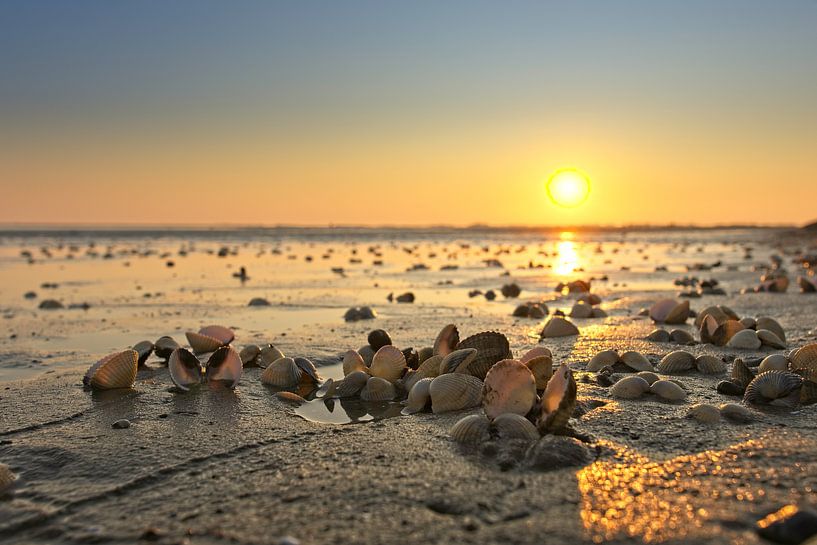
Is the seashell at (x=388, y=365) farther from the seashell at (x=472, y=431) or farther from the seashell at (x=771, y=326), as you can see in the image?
the seashell at (x=771, y=326)

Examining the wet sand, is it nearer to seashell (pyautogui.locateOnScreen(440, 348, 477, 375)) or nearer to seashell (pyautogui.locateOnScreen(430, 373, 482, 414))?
seashell (pyautogui.locateOnScreen(430, 373, 482, 414))

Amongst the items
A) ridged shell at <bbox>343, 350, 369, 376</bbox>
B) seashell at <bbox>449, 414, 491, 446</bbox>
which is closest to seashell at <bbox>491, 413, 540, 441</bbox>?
seashell at <bbox>449, 414, 491, 446</bbox>

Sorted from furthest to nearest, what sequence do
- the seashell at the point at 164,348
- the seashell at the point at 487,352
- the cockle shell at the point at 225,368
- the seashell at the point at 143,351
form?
the seashell at the point at 164,348 < the seashell at the point at 143,351 < the cockle shell at the point at 225,368 < the seashell at the point at 487,352

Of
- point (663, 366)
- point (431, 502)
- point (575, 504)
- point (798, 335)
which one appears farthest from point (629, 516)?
point (798, 335)

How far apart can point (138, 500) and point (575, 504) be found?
5.73ft

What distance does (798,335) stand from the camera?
6277mm

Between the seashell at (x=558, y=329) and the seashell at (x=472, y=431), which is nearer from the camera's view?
the seashell at (x=472, y=431)

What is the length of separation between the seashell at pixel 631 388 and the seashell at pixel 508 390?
2.85 ft

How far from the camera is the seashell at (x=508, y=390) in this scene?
3.42m

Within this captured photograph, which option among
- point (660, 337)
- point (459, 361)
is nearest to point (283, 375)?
point (459, 361)

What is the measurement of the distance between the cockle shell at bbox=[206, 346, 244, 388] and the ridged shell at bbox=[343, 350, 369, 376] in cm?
79

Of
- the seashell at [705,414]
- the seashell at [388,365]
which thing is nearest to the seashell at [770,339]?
the seashell at [705,414]

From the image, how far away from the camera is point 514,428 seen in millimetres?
3123

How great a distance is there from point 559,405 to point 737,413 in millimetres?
1083
